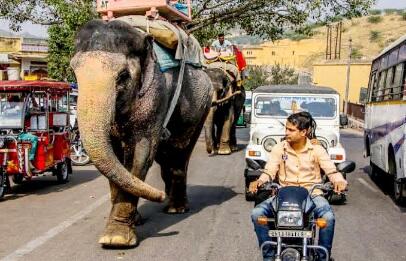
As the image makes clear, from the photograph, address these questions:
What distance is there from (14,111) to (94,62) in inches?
240

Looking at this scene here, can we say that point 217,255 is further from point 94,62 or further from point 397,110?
point 397,110

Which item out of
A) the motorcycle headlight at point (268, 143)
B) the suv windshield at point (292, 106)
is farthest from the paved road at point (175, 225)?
the suv windshield at point (292, 106)

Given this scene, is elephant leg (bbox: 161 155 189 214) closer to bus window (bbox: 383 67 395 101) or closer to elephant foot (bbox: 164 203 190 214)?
elephant foot (bbox: 164 203 190 214)

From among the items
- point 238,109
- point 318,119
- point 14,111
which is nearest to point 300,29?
point 238,109

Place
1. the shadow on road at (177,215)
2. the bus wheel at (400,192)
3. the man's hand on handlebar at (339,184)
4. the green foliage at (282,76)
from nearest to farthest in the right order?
the man's hand on handlebar at (339,184)
the shadow on road at (177,215)
the bus wheel at (400,192)
the green foliage at (282,76)

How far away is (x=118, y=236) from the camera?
7.86 metres

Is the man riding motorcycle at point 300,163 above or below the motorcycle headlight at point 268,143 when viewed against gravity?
above

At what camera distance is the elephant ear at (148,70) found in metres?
8.30

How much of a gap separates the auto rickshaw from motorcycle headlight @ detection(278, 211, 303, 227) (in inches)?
284

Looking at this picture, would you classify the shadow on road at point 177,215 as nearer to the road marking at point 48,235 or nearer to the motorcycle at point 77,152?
the road marking at point 48,235

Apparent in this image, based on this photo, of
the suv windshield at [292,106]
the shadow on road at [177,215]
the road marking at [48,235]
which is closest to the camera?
the road marking at [48,235]

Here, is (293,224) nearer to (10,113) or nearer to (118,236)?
(118,236)

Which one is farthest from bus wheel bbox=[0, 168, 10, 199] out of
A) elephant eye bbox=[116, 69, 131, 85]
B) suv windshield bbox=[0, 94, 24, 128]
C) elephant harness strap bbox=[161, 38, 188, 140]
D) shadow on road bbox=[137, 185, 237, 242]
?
elephant eye bbox=[116, 69, 131, 85]

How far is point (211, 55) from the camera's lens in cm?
2083
